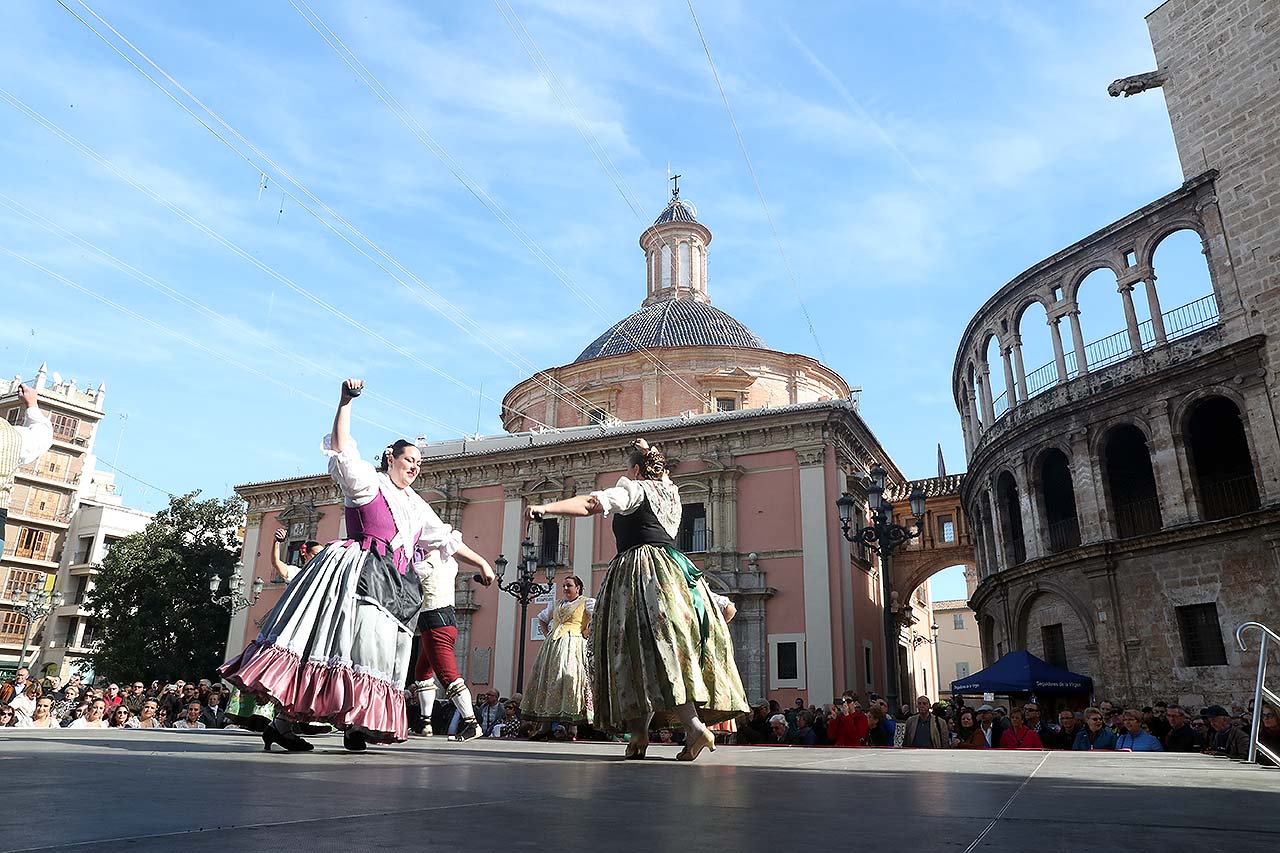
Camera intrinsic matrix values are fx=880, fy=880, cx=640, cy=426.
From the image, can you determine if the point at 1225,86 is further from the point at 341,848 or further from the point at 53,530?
the point at 53,530

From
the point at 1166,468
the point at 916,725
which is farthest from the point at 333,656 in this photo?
the point at 1166,468

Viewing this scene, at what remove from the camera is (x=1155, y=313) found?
19516 mm

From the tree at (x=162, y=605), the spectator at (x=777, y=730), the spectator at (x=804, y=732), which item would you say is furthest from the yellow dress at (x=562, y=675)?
the tree at (x=162, y=605)

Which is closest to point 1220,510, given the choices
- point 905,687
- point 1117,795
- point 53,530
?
point 905,687

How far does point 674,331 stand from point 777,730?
69.5ft

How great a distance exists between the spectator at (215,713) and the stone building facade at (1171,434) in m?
17.5

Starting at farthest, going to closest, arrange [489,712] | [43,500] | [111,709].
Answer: [43,500], [489,712], [111,709]

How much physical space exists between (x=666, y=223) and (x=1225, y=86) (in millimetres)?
23346

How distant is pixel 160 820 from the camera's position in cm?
162

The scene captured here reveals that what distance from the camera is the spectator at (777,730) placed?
554 inches

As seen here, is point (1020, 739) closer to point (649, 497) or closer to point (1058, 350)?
point (649, 497)

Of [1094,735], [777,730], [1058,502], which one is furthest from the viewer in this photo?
[1058,502]

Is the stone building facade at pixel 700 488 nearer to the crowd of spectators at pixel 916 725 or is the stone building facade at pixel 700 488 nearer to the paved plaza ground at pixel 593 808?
the crowd of spectators at pixel 916 725

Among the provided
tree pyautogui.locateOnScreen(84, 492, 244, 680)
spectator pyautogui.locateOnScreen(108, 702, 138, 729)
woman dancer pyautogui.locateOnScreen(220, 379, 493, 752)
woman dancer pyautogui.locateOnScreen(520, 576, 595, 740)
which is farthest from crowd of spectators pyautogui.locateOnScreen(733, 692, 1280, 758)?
tree pyautogui.locateOnScreen(84, 492, 244, 680)
